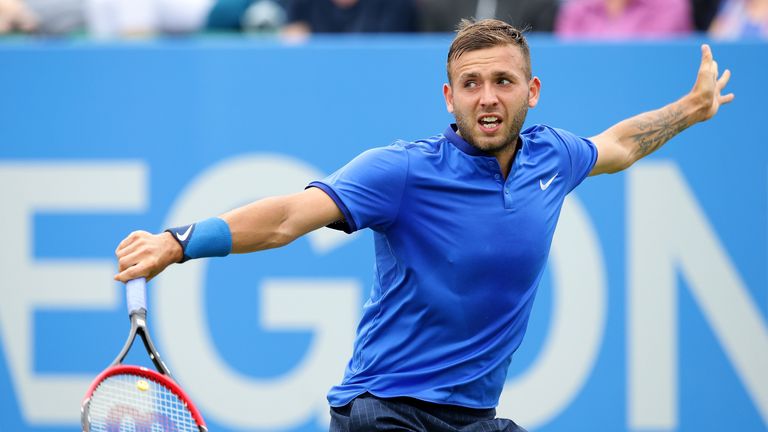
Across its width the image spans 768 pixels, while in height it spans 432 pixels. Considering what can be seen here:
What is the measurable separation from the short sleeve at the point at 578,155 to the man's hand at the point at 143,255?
1.61m

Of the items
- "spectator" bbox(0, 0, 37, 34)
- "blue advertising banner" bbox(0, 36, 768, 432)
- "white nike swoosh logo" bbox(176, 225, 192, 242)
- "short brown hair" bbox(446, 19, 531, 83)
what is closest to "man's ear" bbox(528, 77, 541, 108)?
"short brown hair" bbox(446, 19, 531, 83)


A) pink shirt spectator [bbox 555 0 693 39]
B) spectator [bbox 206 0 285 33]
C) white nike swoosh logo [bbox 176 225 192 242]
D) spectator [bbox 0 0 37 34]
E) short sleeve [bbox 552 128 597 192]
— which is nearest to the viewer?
white nike swoosh logo [bbox 176 225 192 242]

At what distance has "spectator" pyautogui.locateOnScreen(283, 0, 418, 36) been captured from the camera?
26.2 feet

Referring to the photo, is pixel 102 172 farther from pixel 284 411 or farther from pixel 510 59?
pixel 510 59

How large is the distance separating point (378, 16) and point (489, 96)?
3832mm

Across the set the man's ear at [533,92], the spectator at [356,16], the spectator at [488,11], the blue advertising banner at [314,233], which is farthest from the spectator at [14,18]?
the man's ear at [533,92]

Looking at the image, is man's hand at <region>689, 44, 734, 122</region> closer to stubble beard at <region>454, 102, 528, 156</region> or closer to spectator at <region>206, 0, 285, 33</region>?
stubble beard at <region>454, 102, 528, 156</region>

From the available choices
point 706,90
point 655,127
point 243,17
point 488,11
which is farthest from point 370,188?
point 243,17

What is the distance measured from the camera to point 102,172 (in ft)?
24.0

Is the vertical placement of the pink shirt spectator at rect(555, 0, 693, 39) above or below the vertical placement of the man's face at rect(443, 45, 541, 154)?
above

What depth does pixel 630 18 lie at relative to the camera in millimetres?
7695

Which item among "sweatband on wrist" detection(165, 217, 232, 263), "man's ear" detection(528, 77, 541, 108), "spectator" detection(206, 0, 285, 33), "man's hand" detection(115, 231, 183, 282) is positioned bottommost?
"man's hand" detection(115, 231, 183, 282)

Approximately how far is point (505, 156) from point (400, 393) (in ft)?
2.95

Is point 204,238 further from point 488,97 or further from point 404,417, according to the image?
point 488,97
